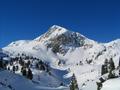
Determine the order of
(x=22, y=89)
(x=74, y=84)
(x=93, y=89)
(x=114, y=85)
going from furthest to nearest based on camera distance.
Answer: (x=22, y=89), (x=93, y=89), (x=74, y=84), (x=114, y=85)

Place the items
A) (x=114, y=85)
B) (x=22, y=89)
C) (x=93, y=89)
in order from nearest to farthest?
(x=114, y=85), (x=93, y=89), (x=22, y=89)

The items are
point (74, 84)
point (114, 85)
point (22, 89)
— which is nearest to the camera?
point (114, 85)

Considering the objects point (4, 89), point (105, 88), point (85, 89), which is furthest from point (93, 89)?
point (105, 88)

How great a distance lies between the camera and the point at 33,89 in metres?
198

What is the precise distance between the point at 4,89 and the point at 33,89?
46794 mm

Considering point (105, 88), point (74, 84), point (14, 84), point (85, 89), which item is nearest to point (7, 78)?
point (14, 84)

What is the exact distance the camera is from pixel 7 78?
199m

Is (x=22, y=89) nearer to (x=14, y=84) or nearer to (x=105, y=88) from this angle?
(x=14, y=84)

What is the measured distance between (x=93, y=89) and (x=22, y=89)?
181 feet

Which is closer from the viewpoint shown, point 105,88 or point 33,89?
point 105,88

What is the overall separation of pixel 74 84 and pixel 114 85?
4181 centimetres

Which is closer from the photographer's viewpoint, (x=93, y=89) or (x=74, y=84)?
(x=74, y=84)

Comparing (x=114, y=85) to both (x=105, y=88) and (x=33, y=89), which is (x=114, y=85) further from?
(x=33, y=89)

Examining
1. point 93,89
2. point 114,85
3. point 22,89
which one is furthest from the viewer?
point 22,89
